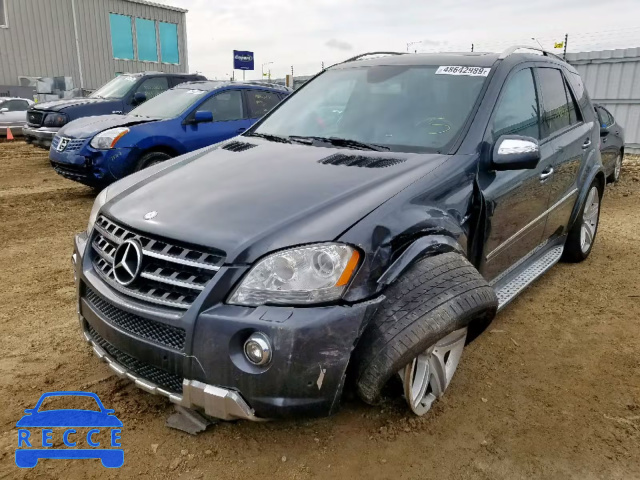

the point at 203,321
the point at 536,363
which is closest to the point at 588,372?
the point at 536,363

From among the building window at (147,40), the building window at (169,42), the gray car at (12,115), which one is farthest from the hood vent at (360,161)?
the building window at (169,42)

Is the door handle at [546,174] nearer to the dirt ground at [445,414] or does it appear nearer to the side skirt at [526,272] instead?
the side skirt at [526,272]

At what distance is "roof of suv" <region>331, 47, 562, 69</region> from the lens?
10.7ft

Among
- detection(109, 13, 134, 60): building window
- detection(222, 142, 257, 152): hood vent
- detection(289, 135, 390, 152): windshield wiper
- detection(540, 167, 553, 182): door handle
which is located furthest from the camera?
detection(109, 13, 134, 60): building window

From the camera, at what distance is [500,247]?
3.03 m

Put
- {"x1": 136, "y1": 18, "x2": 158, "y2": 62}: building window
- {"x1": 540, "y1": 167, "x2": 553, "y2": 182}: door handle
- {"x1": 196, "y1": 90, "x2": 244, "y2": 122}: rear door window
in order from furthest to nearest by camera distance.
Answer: {"x1": 136, "y1": 18, "x2": 158, "y2": 62}: building window
{"x1": 196, "y1": 90, "x2": 244, "y2": 122}: rear door window
{"x1": 540, "y1": 167, "x2": 553, "y2": 182}: door handle

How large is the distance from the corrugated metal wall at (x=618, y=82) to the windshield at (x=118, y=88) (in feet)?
35.9

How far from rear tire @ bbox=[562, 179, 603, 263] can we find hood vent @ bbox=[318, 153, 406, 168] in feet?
8.04

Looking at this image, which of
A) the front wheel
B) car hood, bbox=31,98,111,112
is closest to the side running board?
the front wheel

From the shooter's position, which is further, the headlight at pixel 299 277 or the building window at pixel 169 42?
the building window at pixel 169 42

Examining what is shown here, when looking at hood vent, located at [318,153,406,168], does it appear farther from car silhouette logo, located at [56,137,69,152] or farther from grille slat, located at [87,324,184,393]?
car silhouette logo, located at [56,137,69,152]

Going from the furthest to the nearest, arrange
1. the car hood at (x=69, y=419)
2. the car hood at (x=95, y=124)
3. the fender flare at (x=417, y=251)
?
the car hood at (x=95, y=124) → the car hood at (x=69, y=419) → the fender flare at (x=417, y=251)

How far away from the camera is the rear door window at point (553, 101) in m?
3.67

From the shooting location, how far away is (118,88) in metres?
10.1
